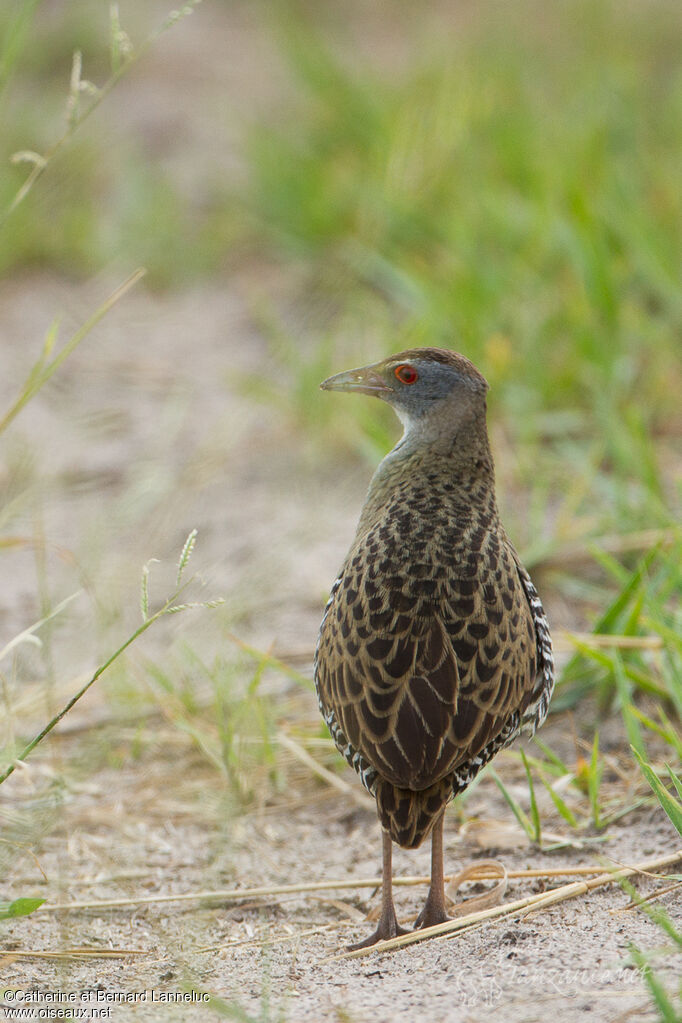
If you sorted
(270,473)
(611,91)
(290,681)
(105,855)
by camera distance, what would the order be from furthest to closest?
(611,91) → (270,473) → (290,681) → (105,855)

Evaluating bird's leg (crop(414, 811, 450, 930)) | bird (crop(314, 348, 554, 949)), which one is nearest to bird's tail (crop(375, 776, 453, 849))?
bird (crop(314, 348, 554, 949))

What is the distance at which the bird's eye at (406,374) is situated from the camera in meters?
3.85

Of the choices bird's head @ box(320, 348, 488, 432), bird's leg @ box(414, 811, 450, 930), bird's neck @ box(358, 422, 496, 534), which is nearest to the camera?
bird's leg @ box(414, 811, 450, 930)

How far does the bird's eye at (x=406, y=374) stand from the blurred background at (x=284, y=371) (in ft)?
1.79

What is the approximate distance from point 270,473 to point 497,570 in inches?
115

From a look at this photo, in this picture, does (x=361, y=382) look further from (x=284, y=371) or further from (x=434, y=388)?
(x=284, y=371)

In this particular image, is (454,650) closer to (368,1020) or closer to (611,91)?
(368,1020)

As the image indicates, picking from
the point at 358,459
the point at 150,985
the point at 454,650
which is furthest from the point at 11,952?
the point at 358,459

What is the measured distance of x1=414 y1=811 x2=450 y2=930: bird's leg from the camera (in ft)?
10.6

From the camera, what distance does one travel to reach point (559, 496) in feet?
18.7

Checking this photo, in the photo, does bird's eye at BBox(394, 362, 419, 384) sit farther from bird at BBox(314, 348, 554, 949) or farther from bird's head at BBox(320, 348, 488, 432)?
bird at BBox(314, 348, 554, 949)

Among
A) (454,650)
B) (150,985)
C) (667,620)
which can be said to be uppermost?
(454,650)

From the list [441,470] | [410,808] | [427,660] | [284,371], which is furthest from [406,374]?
[284,371]

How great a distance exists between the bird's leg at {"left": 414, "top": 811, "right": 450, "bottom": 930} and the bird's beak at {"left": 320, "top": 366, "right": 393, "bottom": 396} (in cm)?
132
